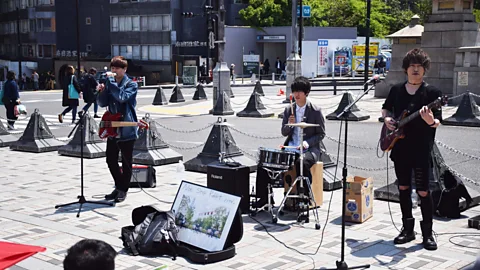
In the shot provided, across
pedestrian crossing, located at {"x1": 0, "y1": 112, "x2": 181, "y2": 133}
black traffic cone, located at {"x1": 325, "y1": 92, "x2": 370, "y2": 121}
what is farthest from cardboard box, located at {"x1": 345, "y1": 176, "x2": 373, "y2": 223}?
pedestrian crossing, located at {"x1": 0, "y1": 112, "x2": 181, "y2": 133}

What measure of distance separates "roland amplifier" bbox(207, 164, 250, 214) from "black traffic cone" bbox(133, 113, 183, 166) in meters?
4.18

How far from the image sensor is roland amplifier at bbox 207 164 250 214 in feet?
25.8

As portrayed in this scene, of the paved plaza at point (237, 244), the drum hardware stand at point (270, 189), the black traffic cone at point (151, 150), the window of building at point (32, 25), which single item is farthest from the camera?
the window of building at point (32, 25)

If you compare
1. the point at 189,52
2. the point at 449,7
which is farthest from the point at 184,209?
the point at 189,52

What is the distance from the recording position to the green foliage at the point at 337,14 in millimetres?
55438

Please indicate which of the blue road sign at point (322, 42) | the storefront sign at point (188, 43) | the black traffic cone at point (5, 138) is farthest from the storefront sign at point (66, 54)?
the black traffic cone at point (5, 138)

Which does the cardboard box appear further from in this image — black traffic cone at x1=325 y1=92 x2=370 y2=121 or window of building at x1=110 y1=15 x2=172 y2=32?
window of building at x1=110 y1=15 x2=172 y2=32

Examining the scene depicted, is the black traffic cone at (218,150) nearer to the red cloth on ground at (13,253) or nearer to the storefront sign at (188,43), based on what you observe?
the red cloth on ground at (13,253)

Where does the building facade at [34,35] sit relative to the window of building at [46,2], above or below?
below

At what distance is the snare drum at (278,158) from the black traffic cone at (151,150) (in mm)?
4875

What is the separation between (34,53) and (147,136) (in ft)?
192

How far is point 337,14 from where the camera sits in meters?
60.8

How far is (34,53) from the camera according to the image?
66688 millimetres

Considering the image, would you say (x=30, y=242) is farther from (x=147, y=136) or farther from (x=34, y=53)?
(x=34, y=53)
